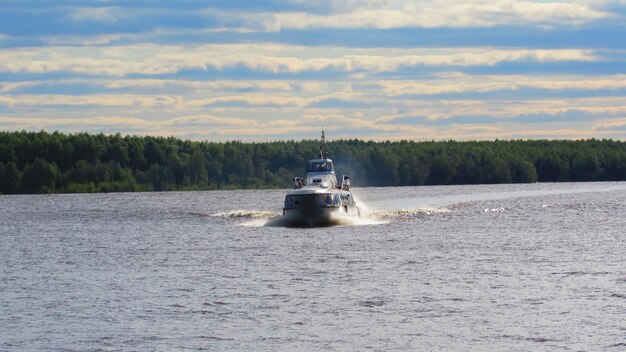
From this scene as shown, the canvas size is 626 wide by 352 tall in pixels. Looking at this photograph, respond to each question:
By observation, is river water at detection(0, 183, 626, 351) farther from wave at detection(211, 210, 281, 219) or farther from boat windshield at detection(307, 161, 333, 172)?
wave at detection(211, 210, 281, 219)

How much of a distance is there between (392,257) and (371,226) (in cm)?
2938

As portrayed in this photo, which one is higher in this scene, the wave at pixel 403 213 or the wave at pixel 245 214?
the wave at pixel 403 213

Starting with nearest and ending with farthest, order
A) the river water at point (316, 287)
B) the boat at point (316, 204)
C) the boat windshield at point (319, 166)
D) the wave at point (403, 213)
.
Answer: the river water at point (316, 287)
the boat at point (316, 204)
the boat windshield at point (319, 166)
the wave at point (403, 213)

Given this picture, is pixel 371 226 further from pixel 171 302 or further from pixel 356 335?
pixel 356 335

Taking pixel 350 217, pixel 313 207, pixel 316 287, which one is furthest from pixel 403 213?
pixel 316 287

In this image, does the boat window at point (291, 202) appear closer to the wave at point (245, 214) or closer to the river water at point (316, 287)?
the river water at point (316, 287)

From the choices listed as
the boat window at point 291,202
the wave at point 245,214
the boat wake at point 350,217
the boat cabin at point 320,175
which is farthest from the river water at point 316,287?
the wave at point 245,214

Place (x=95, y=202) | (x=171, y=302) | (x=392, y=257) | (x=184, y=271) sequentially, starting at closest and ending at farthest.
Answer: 1. (x=171, y=302)
2. (x=184, y=271)
3. (x=392, y=257)
4. (x=95, y=202)

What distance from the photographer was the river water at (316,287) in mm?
41625

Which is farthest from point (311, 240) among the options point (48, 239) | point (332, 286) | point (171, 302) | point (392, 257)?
point (171, 302)

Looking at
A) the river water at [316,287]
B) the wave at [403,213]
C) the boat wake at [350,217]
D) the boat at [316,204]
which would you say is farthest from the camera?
the wave at [403,213]

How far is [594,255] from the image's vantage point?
232 ft

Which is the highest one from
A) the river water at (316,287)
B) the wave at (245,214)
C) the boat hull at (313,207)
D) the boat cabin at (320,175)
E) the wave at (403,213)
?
the boat cabin at (320,175)

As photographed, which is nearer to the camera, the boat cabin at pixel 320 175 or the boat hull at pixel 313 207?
the boat hull at pixel 313 207
